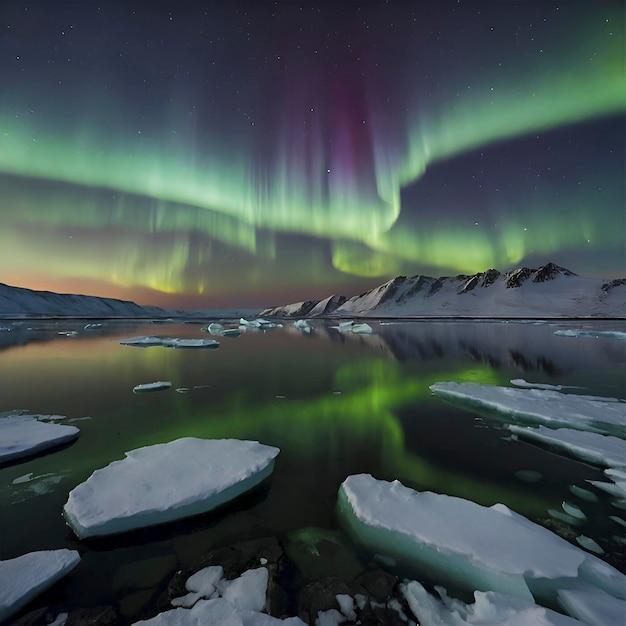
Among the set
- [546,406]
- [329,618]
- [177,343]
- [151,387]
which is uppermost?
[177,343]

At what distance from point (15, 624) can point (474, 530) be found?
14.3ft

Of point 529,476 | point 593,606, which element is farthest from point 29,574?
point 529,476

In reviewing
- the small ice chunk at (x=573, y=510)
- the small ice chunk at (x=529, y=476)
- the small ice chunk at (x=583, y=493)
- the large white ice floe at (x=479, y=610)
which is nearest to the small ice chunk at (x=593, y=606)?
the large white ice floe at (x=479, y=610)

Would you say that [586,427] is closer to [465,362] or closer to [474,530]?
[474,530]

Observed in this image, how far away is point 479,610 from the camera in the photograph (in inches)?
105

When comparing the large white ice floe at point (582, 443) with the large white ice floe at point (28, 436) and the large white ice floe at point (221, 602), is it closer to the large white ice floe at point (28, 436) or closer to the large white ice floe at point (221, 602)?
the large white ice floe at point (221, 602)

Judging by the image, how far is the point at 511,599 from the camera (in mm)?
2727

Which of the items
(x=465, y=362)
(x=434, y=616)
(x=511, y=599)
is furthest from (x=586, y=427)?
(x=465, y=362)

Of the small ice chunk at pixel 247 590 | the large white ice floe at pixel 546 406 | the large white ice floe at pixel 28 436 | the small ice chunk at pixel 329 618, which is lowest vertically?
the small ice chunk at pixel 329 618

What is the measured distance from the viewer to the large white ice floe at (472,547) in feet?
9.46

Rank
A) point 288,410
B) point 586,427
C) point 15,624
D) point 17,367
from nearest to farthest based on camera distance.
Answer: point 15,624 < point 586,427 < point 288,410 < point 17,367

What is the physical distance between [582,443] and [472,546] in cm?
429

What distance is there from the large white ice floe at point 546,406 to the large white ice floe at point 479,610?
579 centimetres

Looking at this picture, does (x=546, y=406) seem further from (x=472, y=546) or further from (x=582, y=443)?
(x=472, y=546)
